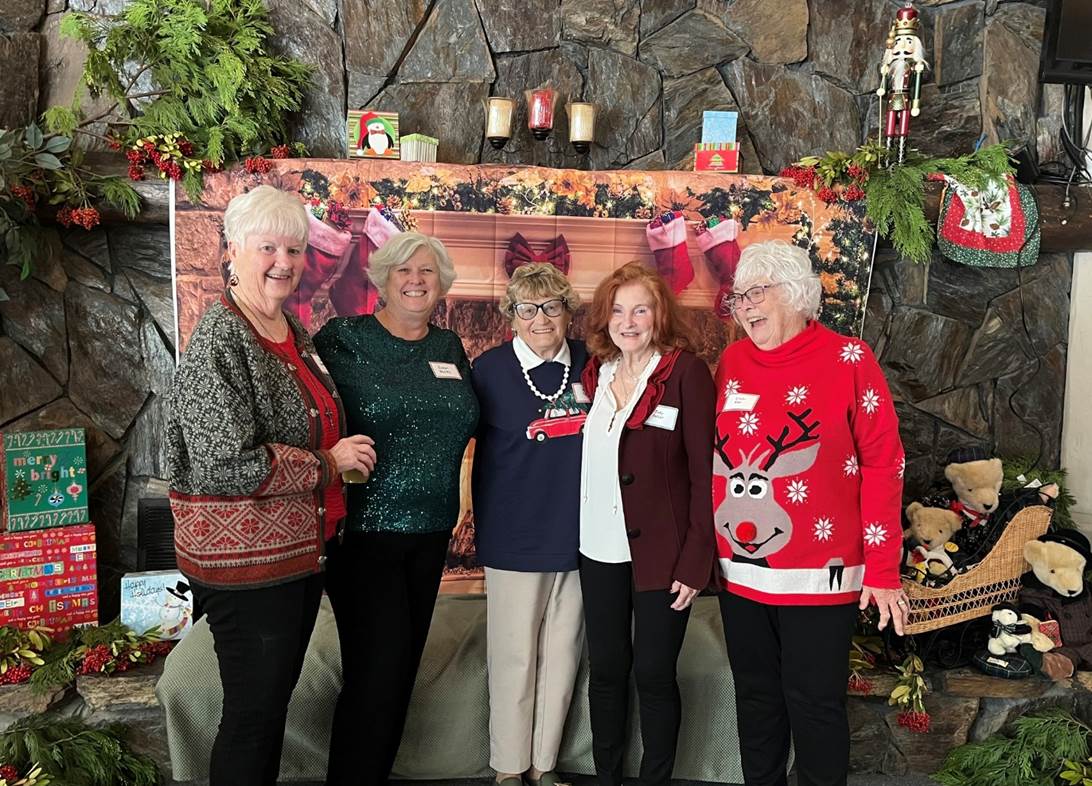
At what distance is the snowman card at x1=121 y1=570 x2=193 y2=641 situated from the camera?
8.77 ft

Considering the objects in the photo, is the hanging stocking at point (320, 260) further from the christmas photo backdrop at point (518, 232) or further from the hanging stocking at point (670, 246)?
the hanging stocking at point (670, 246)

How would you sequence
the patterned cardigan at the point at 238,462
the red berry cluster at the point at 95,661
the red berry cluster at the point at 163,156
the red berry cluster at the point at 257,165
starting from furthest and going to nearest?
the red berry cluster at the point at 257,165, the red berry cluster at the point at 163,156, the red berry cluster at the point at 95,661, the patterned cardigan at the point at 238,462

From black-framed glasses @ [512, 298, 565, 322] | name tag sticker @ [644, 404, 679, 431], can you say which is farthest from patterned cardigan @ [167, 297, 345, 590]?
name tag sticker @ [644, 404, 679, 431]

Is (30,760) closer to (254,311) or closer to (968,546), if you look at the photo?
(254,311)

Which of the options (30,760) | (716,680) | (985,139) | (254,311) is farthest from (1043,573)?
(30,760)

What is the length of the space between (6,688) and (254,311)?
1.62 meters

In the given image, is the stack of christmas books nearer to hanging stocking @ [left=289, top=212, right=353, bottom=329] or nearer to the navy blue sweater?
hanging stocking @ [left=289, top=212, right=353, bottom=329]

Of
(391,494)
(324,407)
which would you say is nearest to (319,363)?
(324,407)

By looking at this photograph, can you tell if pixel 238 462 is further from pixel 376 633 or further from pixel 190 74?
pixel 190 74

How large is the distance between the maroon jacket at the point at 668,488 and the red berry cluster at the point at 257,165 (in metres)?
1.80

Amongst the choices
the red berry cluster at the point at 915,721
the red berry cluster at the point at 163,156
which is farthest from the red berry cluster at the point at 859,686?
the red berry cluster at the point at 163,156

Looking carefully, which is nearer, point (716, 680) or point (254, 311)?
point (254, 311)

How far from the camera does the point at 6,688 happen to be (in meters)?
2.37

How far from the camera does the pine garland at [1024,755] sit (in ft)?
7.60
